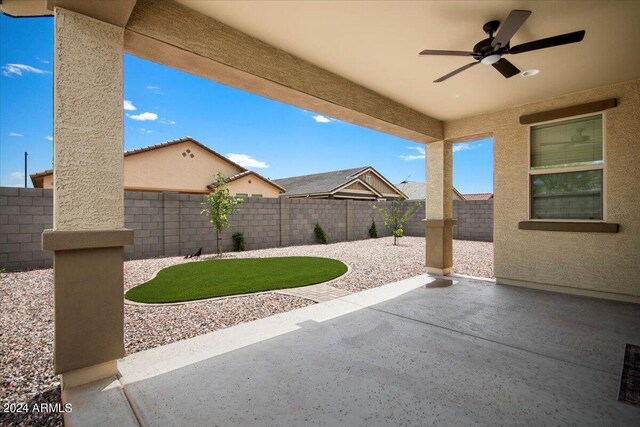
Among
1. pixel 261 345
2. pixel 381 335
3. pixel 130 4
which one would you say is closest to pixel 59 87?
pixel 130 4

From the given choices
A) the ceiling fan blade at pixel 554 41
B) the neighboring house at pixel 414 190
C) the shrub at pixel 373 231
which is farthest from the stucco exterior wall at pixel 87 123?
the neighboring house at pixel 414 190

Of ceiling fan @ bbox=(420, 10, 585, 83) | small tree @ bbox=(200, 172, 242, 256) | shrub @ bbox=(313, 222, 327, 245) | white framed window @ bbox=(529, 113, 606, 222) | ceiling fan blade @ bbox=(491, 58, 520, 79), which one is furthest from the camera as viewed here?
shrub @ bbox=(313, 222, 327, 245)

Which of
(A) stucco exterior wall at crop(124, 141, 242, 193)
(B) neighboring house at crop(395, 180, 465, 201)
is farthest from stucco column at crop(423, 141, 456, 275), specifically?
(B) neighboring house at crop(395, 180, 465, 201)

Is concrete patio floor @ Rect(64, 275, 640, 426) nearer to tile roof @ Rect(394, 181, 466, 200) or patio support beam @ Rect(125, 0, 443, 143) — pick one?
patio support beam @ Rect(125, 0, 443, 143)

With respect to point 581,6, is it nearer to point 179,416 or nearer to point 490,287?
point 490,287

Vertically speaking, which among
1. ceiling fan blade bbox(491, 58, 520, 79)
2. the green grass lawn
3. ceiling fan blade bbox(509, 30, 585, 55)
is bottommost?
the green grass lawn

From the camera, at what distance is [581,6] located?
101 inches

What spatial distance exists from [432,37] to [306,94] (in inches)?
58.3

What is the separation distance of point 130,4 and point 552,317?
17.0 feet

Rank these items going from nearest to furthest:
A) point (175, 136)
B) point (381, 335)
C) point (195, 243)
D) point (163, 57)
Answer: point (163, 57) → point (381, 335) → point (195, 243) → point (175, 136)

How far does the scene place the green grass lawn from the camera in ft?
15.5

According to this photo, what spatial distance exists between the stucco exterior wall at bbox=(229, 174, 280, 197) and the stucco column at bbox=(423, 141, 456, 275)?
1329 centimetres

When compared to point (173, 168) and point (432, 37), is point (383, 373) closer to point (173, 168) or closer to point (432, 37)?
point (432, 37)

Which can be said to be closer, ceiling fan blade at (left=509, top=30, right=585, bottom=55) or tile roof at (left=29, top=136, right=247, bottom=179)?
ceiling fan blade at (left=509, top=30, right=585, bottom=55)
